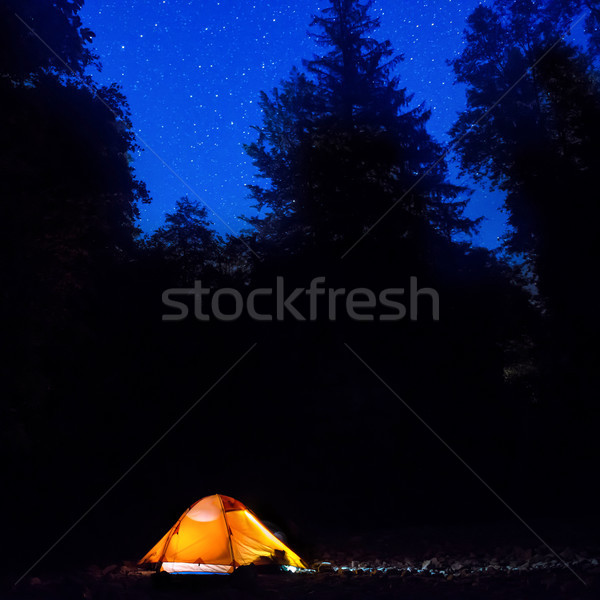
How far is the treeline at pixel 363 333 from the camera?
1705 cm

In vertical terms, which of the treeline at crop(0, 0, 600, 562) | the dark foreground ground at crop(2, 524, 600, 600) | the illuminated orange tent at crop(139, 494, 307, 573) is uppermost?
the treeline at crop(0, 0, 600, 562)

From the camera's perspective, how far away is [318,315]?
816 inches

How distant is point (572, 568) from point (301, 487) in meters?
12.5

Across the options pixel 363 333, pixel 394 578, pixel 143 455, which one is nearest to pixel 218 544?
pixel 394 578

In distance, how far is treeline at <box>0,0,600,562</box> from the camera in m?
17.0

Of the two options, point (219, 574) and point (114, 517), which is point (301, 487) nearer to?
point (114, 517)

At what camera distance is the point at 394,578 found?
8023 mm

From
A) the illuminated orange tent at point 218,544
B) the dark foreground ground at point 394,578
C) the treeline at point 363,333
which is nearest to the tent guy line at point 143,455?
the treeline at point 363,333

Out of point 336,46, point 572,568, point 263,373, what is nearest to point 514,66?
point 336,46

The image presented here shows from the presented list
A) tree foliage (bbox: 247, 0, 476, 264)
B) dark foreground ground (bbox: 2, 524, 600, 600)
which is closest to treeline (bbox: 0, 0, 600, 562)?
tree foliage (bbox: 247, 0, 476, 264)

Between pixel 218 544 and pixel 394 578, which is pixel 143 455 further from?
pixel 394 578

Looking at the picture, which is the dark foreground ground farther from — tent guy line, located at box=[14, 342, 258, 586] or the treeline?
the treeline

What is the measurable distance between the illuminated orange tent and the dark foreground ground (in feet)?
0.77

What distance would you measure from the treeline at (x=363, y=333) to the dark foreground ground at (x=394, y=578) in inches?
219
